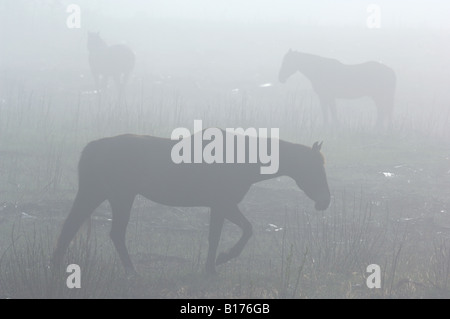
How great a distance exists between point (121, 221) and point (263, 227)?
3.04m

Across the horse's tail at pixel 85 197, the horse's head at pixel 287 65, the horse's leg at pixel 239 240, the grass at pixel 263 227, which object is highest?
the horse's head at pixel 287 65

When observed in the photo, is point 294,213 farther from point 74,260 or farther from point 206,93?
point 206,93

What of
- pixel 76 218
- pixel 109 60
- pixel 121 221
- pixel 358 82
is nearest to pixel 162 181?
pixel 121 221

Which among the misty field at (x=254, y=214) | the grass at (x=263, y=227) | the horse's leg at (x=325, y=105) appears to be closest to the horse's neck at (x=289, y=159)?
the grass at (x=263, y=227)

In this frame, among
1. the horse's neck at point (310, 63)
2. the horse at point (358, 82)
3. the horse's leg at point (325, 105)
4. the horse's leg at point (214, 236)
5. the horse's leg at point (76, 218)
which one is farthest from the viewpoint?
the horse's neck at point (310, 63)

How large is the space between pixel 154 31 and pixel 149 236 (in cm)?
2571

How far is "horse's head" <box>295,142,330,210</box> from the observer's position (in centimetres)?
845

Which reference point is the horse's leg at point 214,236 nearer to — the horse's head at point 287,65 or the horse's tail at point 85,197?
the horse's tail at point 85,197

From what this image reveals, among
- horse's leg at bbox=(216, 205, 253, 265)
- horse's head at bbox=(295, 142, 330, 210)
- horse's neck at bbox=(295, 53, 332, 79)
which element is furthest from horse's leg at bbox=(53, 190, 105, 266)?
horse's neck at bbox=(295, 53, 332, 79)

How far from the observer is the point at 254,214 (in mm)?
11453

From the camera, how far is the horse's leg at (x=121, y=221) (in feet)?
27.0

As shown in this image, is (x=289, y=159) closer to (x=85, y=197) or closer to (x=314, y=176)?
(x=314, y=176)
